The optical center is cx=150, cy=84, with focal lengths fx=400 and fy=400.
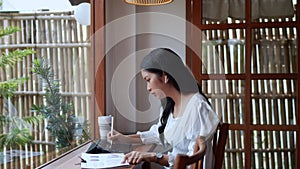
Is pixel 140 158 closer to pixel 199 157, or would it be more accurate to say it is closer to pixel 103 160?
pixel 103 160

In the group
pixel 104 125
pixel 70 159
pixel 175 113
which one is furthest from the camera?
pixel 104 125

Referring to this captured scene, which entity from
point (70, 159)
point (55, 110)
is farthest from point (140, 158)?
point (55, 110)

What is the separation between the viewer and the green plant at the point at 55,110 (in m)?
1.94

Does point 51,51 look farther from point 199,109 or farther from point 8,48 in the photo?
point 199,109

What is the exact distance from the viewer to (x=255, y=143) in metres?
2.87

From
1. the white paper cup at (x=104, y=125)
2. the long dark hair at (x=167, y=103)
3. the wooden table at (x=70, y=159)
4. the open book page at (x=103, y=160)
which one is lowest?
the wooden table at (x=70, y=159)

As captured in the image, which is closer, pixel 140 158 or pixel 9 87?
pixel 9 87

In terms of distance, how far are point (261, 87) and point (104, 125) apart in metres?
1.15

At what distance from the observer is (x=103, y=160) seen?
195 cm

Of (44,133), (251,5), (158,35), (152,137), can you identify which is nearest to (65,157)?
(44,133)

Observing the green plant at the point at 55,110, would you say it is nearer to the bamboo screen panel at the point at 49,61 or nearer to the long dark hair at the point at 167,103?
the bamboo screen panel at the point at 49,61

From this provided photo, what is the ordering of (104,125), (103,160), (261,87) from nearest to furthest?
(103,160) → (104,125) → (261,87)

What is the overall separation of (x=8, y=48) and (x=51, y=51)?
19.7 inches

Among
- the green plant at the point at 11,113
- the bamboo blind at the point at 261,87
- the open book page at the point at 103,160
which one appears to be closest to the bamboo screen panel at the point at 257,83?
the bamboo blind at the point at 261,87
